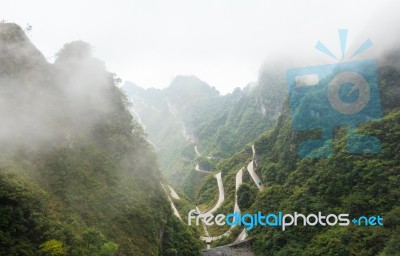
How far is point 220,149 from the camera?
12338 cm

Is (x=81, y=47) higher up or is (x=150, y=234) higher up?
(x=81, y=47)

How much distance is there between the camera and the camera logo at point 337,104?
5362cm

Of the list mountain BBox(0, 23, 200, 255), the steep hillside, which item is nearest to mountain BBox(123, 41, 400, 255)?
the steep hillside

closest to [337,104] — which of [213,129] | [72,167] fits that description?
[72,167]

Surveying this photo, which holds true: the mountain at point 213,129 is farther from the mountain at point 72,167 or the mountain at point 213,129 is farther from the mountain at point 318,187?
the mountain at point 72,167

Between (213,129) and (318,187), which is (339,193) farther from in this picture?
(213,129)

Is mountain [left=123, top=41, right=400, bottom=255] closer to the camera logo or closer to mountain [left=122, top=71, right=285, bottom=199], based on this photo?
the camera logo

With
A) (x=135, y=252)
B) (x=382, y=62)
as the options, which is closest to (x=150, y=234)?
(x=135, y=252)

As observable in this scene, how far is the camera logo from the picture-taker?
53.6 metres

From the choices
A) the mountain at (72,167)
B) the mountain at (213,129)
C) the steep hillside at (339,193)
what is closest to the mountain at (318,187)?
the steep hillside at (339,193)

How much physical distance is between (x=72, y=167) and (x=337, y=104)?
4761 cm

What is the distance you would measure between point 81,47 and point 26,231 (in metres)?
34.0

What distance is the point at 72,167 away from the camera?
3145 cm

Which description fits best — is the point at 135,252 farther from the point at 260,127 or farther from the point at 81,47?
the point at 260,127
